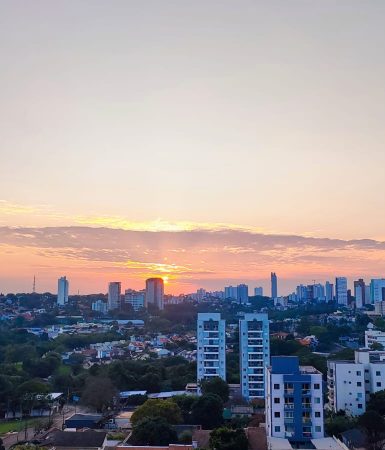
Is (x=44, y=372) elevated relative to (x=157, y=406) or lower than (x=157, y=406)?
lower

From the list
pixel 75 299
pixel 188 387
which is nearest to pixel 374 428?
pixel 188 387

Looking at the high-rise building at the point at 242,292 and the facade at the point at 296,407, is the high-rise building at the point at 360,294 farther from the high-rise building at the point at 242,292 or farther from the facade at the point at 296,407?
the facade at the point at 296,407

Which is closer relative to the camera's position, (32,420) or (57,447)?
(57,447)

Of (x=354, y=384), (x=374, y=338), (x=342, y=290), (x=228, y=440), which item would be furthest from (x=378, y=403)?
(x=342, y=290)

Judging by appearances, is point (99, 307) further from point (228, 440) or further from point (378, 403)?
point (228, 440)

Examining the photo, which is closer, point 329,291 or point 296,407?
point 296,407

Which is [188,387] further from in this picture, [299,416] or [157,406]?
[299,416]
